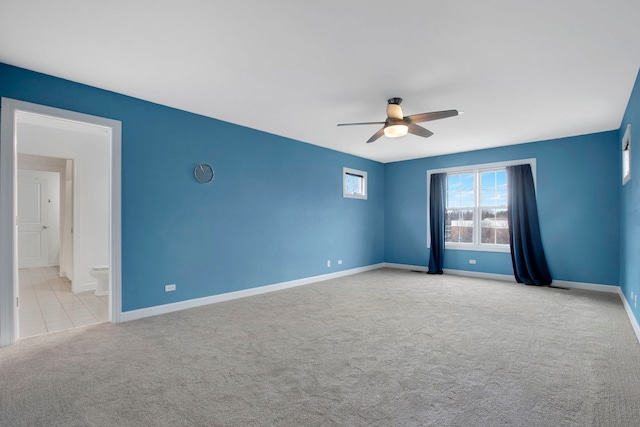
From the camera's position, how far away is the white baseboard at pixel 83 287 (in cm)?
554

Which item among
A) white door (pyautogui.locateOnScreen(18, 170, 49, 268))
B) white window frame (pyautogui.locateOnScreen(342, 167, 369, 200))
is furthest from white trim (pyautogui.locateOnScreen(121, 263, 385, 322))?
white door (pyautogui.locateOnScreen(18, 170, 49, 268))

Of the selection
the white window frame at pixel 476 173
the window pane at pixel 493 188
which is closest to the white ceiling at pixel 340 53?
the white window frame at pixel 476 173

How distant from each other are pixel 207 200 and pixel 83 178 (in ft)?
9.28

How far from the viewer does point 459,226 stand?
7.23 meters

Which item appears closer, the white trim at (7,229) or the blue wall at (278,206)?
the white trim at (7,229)

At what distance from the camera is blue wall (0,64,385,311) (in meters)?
3.89

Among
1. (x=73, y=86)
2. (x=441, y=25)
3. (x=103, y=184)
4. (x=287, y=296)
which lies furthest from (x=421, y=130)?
(x=103, y=184)

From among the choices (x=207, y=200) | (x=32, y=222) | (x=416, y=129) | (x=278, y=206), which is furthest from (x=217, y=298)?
(x=32, y=222)

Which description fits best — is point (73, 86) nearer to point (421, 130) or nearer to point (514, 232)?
point (421, 130)

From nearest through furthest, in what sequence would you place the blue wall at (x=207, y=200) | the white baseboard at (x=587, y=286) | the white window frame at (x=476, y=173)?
the blue wall at (x=207, y=200) → the white baseboard at (x=587, y=286) → the white window frame at (x=476, y=173)

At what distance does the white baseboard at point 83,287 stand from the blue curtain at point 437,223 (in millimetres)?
6507

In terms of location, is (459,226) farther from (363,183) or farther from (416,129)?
(416,129)

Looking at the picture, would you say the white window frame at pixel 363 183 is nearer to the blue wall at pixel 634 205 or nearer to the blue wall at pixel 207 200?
the blue wall at pixel 207 200

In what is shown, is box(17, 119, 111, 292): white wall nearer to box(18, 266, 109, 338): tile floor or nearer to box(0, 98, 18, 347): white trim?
box(18, 266, 109, 338): tile floor
